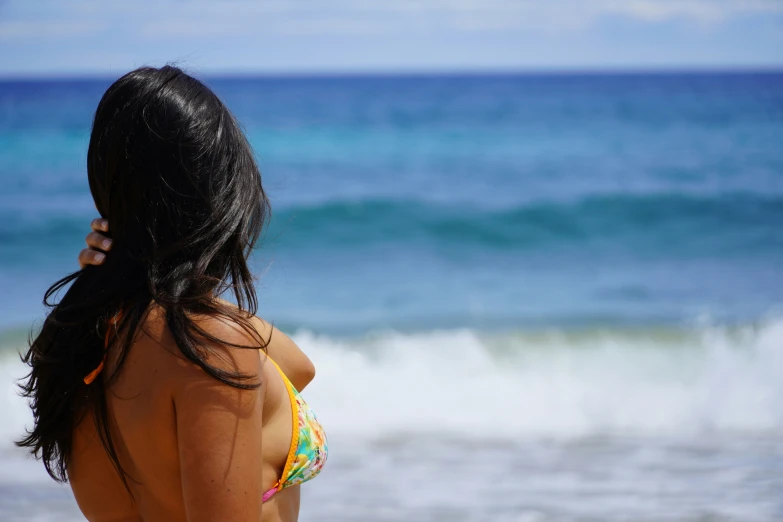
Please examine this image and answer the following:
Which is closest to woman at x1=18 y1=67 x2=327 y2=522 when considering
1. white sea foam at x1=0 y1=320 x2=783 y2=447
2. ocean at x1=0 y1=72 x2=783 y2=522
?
ocean at x1=0 y1=72 x2=783 y2=522

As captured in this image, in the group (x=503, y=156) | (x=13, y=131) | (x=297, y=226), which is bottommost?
(x=297, y=226)

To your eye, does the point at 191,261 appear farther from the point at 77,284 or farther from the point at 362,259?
the point at 362,259

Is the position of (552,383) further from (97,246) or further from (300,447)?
(97,246)

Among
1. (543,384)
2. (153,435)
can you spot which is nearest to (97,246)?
(153,435)

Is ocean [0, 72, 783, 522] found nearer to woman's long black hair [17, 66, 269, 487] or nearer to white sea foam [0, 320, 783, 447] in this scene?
white sea foam [0, 320, 783, 447]

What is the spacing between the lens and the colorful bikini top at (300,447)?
1.53 meters

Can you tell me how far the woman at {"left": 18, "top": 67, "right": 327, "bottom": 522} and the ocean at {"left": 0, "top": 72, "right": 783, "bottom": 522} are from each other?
0.38m

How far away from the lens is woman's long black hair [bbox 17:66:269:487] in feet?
4.28

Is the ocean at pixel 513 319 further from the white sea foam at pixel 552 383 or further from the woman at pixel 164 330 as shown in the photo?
the woman at pixel 164 330

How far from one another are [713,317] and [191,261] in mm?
6863

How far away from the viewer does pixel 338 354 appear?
6.44 metres

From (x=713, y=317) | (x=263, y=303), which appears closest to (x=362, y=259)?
(x=263, y=303)

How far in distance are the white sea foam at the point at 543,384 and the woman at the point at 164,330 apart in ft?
11.2

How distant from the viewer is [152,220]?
1314mm
